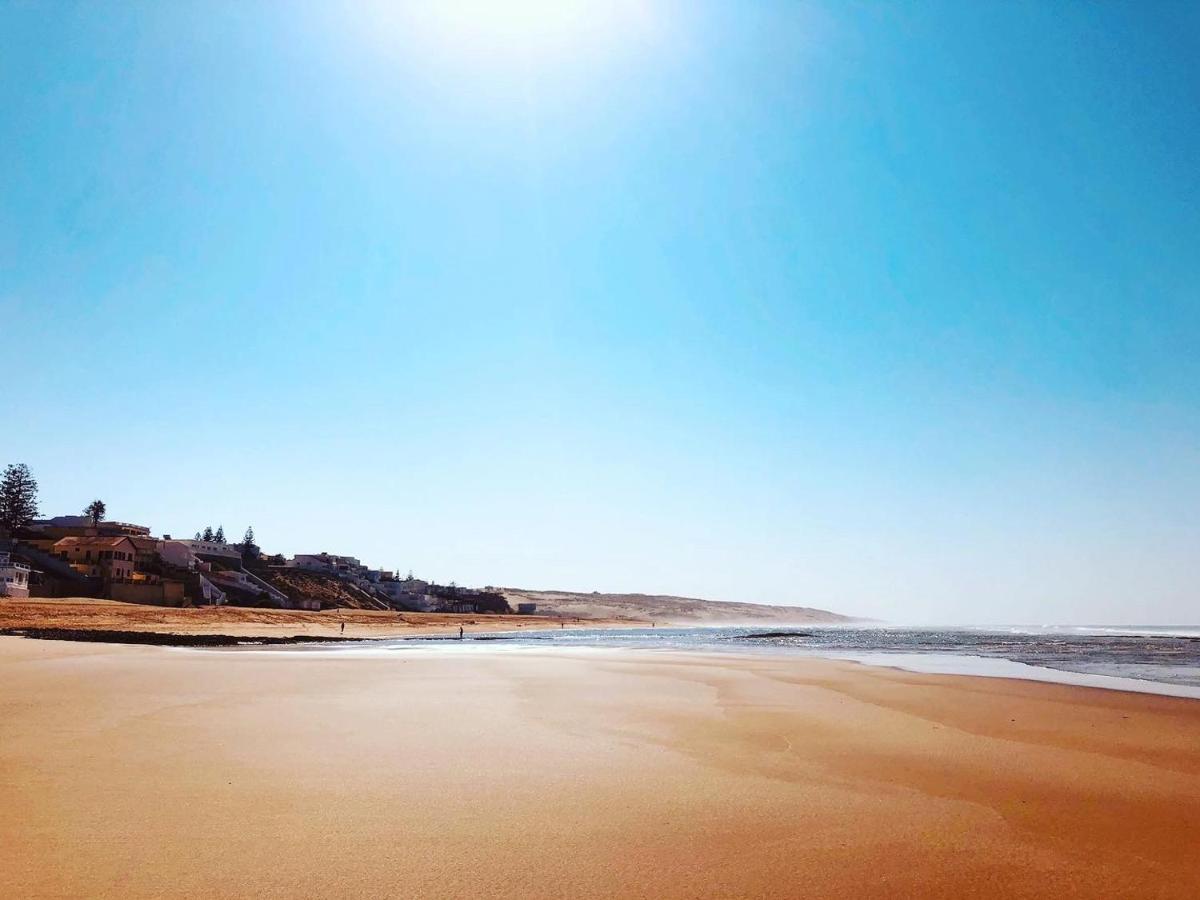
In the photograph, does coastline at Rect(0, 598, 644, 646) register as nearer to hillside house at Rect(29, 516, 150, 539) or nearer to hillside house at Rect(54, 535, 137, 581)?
hillside house at Rect(54, 535, 137, 581)

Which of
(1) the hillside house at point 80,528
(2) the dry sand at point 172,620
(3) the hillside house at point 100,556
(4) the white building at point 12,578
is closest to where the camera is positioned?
(2) the dry sand at point 172,620

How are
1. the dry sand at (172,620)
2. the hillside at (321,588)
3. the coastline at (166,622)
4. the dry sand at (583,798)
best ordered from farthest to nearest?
the hillside at (321,588) < the dry sand at (172,620) < the coastline at (166,622) < the dry sand at (583,798)

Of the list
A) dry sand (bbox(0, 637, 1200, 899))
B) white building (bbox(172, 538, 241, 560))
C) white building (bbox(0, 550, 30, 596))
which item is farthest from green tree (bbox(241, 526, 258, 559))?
dry sand (bbox(0, 637, 1200, 899))

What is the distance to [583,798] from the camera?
274 inches

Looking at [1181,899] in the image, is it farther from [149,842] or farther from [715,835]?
[149,842]

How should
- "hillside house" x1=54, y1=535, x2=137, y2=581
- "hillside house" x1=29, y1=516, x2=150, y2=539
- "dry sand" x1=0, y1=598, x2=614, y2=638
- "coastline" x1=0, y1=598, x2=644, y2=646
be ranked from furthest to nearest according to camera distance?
1. "hillside house" x1=29, y1=516, x2=150, y2=539
2. "hillside house" x1=54, y1=535, x2=137, y2=581
3. "dry sand" x1=0, y1=598, x2=614, y2=638
4. "coastline" x1=0, y1=598, x2=644, y2=646

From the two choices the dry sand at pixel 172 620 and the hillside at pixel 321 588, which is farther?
the hillside at pixel 321 588

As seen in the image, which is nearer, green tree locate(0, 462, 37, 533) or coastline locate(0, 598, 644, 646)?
coastline locate(0, 598, 644, 646)

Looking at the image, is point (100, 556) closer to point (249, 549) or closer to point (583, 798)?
point (249, 549)

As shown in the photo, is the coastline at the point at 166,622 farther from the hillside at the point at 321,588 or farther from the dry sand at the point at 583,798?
the dry sand at the point at 583,798

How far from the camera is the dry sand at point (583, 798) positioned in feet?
16.4

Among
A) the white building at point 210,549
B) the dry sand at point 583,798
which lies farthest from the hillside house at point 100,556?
the dry sand at point 583,798

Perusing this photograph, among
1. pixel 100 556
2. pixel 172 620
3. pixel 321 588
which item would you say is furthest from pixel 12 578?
pixel 321 588

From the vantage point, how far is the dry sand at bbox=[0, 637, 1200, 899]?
4.99 m
